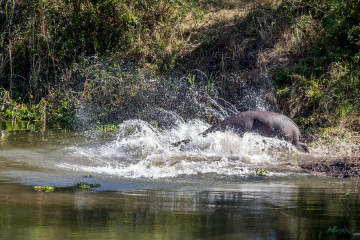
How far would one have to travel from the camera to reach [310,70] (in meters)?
12.4

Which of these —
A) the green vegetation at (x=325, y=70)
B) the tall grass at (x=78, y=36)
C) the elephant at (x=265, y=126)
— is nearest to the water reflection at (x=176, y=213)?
the elephant at (x=265, y=126)

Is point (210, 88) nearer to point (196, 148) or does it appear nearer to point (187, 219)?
point (196, 148)

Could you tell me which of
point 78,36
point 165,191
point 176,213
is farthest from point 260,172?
point 78,36

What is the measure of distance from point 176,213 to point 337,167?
3934mm

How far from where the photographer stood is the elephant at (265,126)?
9.95 metres

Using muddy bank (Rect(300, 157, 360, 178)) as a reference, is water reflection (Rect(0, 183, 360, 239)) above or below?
below

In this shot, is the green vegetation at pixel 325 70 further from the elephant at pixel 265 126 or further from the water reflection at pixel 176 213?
the water reflection at pixel 176 213

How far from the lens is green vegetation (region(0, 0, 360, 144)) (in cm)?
1211

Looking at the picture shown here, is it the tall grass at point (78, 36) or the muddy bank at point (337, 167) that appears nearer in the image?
the muddy bank at point (337, 167)

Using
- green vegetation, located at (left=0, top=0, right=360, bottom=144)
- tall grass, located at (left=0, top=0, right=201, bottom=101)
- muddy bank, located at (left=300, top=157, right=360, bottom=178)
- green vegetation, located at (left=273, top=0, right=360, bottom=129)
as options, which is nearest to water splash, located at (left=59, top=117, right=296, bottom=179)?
muddy bank, located at (left=300, top=157, right=360, bottom=178)

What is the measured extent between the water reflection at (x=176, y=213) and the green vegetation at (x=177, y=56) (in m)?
5.32

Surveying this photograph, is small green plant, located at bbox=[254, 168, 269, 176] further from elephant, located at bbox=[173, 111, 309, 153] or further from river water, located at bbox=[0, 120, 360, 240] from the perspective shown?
elephant, located at bbox=[173, 111, 309, 153]

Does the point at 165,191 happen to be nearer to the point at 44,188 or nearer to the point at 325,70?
the point at 44,188

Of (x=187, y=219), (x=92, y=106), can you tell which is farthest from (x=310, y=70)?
(x=187, y=219)
